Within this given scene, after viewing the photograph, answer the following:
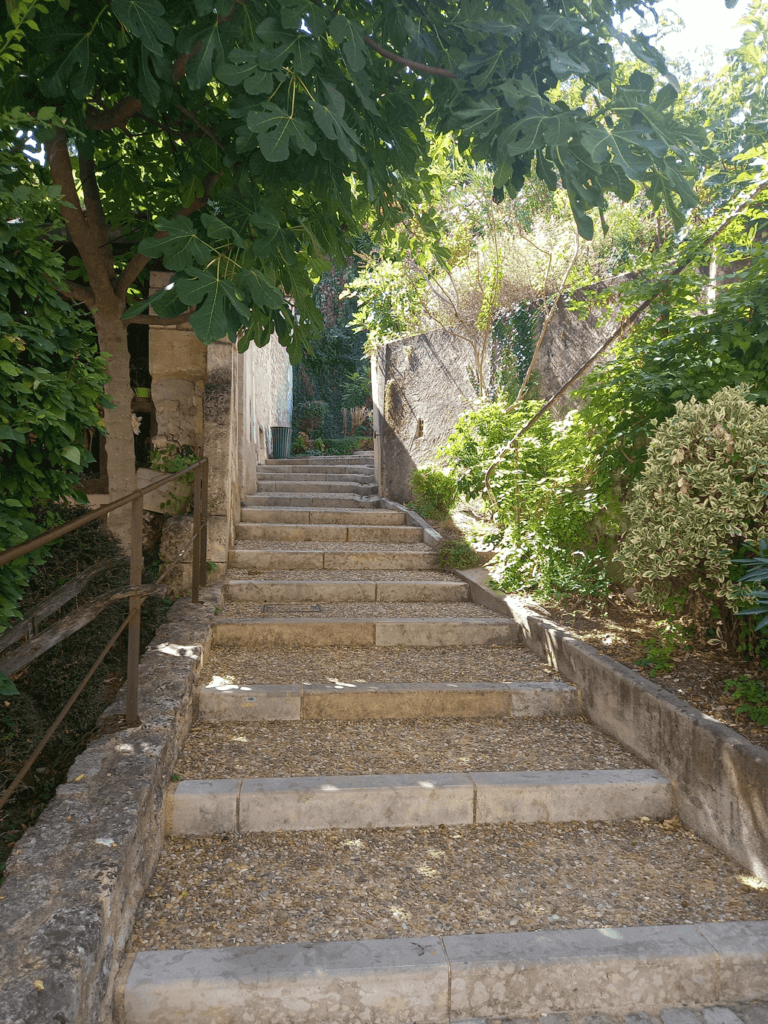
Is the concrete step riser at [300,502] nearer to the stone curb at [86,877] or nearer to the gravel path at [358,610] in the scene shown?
the gravel path at [358,610]

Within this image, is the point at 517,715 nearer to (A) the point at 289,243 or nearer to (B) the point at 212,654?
(B) the point at 212,654

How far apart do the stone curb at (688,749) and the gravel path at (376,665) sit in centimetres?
36

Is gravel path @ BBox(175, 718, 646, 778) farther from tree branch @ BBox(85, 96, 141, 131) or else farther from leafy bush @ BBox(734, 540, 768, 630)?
tree branch @ BBox(85, 96, 141, 131)

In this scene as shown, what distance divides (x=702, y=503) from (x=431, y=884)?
1.91 m

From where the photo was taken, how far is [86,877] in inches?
61.9

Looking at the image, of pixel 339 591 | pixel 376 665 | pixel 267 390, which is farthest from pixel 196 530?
pixel 267 390

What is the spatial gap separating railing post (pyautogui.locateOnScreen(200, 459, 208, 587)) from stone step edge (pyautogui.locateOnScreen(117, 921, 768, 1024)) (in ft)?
9.54

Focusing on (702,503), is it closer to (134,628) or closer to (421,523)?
(134,628)

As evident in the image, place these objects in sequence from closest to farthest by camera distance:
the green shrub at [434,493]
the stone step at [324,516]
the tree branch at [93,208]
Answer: the tree branch at [93,208] < the stone step at [324,516] < the green shrub at [434,493]

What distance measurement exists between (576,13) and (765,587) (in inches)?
94.6

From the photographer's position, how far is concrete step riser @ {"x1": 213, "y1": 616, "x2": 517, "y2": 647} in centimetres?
384

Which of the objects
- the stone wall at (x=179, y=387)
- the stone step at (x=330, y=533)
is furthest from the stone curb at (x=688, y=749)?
the stone wall at (x=179, y=387)

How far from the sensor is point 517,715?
322 cm

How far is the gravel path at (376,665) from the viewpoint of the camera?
3.39 meters
